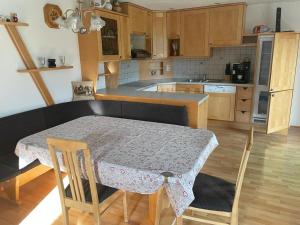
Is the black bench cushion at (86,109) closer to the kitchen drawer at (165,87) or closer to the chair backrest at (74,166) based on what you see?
the kitchen drawer at (165,87)

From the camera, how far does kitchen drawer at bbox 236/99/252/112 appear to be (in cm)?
415

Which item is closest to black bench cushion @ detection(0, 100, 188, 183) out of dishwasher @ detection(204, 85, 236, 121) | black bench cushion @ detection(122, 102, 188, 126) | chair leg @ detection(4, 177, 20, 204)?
black bench cushion @ detection(122, 102, 188, 126)

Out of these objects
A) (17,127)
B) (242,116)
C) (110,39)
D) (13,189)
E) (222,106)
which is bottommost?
(13,189)

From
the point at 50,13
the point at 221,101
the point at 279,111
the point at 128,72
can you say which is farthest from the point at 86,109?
the point at 279,111

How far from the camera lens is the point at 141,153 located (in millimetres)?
1669

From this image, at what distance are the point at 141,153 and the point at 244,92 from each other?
3.07 m

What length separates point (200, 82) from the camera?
4.50 meters

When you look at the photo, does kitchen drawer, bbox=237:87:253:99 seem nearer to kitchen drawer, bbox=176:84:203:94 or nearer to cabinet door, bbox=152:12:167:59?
kitchen drawer, bbox=176:84:203:94

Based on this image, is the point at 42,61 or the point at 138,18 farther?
the point at 138,18

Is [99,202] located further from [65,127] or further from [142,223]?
[65,127]

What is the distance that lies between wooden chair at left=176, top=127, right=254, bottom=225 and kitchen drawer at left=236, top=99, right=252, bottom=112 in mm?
2768

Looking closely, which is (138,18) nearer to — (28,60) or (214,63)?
(214,63)

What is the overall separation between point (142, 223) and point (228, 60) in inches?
143

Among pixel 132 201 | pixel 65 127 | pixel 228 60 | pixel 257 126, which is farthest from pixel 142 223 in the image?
pixel 228 60
